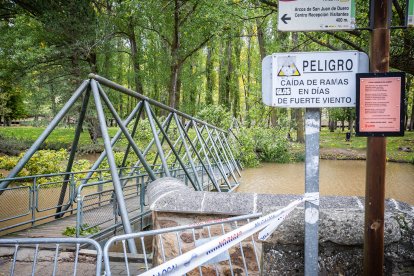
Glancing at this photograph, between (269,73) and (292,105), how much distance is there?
27 centimetres

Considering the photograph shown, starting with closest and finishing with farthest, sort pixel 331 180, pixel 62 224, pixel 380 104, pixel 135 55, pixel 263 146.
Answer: pixel 380 104 → pixel 62 224 → pixel 331 180 → pixel 263 146 → pixel 135 55

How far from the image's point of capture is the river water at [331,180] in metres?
14.3

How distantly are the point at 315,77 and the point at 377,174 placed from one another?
0.76 meters

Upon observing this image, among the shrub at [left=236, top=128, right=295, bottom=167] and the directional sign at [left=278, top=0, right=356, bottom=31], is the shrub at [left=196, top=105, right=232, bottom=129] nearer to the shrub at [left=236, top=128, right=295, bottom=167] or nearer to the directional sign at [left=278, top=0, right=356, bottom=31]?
the shrub at [left=236, top=128, right=295, bottom=167]

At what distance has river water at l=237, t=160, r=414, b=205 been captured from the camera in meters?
14.3

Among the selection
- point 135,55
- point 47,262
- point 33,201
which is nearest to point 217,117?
point 135,55

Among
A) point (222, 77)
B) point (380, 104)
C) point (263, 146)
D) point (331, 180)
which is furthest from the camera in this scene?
point (222, 77)

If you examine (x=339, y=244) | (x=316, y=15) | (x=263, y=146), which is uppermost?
(x=316, y=15)

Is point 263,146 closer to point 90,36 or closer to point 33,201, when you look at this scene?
point 90,36

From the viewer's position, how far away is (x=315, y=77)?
259cm

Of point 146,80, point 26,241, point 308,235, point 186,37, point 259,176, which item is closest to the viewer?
point 26,241

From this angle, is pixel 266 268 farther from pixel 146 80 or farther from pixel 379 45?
pixel 146 80

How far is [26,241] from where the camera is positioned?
2342 millimetres

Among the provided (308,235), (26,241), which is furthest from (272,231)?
(26,241)
